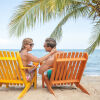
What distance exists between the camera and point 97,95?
3.80 meters

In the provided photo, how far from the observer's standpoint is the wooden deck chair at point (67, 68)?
3.59 meters

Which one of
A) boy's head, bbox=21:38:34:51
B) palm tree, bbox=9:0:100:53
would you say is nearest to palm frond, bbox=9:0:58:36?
palm tree, bbox=9:0:100:53

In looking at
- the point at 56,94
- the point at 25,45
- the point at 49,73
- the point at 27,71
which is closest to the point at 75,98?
the point at 56,94

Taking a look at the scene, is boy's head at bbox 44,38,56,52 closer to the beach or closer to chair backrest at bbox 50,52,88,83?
chair backrest at bbox 50,52,88,83

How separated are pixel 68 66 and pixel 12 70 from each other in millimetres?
1099

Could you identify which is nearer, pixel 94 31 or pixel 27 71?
pixel 27 71

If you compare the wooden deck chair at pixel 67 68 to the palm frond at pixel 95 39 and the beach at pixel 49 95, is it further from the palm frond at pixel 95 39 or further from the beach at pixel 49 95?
the palm frond at pixel 95 39

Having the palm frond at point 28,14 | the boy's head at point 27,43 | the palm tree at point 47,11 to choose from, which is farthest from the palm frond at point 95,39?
the boy's head at point 27,43

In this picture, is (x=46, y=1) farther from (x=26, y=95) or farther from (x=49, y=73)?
(x=26, y=95)

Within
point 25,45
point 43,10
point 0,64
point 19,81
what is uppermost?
point 43,10

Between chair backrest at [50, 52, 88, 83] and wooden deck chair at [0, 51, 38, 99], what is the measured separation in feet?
1.84

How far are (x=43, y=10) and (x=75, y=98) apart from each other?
9.85ft

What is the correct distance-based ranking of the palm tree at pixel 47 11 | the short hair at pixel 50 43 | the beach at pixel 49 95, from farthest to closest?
the palm tree at pixel 47 11 < the short hair at pixel 50 43 < the beach at pixel 49 95

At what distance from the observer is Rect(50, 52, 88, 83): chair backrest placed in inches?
141
